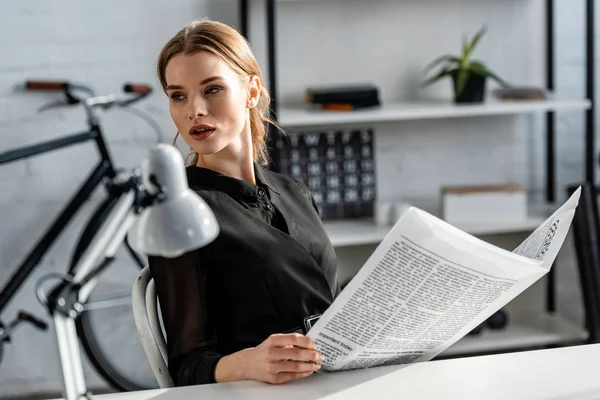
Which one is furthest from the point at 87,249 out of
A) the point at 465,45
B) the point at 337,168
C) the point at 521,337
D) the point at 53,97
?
the point at 521,337

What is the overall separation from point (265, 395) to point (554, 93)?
2.15m

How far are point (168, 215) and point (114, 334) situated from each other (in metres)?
2.16

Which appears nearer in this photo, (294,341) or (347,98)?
(294,341)

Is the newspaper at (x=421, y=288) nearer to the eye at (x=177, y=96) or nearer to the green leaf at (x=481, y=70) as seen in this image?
the eye at (x=177, y=96)

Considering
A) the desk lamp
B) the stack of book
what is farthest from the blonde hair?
the stack of book

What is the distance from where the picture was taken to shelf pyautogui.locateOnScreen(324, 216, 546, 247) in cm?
246

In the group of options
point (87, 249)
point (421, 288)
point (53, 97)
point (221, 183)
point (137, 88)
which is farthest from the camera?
point (53, 97)

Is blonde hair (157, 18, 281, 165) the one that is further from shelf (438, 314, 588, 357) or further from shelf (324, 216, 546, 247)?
shelf (438, 314, 588, 357)

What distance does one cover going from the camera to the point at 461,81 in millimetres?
2543

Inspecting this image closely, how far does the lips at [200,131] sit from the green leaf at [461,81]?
1.55 meters

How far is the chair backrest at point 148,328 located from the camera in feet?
3.63

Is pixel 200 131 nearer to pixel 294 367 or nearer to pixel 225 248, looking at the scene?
pixel 225 248

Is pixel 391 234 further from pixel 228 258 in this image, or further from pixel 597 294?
pixel 597 294

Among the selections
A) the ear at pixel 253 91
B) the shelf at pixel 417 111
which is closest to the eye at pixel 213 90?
the ear at pixel 253 91
